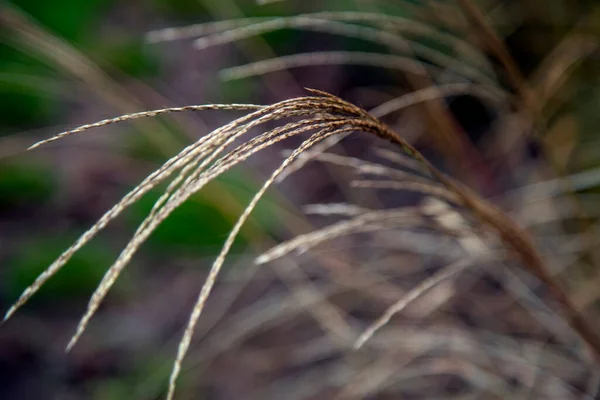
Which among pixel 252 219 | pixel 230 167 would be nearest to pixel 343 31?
pixel 252 219

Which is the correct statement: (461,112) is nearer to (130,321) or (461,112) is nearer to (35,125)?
(130,321)

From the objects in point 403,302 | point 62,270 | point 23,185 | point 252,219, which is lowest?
point 403,302

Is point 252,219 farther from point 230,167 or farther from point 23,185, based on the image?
point 230,167

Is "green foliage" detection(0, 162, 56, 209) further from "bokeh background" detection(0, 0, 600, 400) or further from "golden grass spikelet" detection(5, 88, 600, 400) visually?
"golden grass spikelet" detection(5, 88, 600, 400)

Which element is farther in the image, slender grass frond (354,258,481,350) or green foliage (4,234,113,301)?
green foliage (4,234,113,301)

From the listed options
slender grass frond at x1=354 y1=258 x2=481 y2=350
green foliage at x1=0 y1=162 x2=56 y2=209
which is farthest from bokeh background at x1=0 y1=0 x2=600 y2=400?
slender grass frond at x1=354 y1=258 x2=481 y2=350

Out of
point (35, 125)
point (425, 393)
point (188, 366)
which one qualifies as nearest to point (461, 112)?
point (425, 393)

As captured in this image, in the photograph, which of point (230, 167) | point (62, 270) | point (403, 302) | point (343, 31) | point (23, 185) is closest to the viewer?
point (230, 167)

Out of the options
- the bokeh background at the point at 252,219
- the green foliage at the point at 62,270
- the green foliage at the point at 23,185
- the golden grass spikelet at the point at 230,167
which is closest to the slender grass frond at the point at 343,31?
the bokeh background at the point at 252,219
